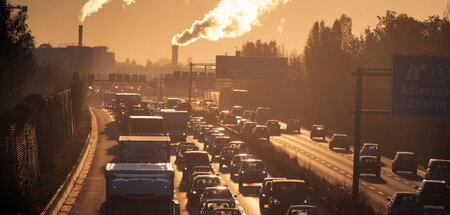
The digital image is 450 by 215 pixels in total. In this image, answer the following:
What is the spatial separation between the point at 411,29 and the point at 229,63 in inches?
997

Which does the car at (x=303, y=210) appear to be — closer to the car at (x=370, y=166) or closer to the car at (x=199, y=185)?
the car at (x=199, y=185)

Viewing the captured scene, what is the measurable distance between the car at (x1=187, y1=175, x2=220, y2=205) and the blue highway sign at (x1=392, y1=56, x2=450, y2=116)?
9.17 metres

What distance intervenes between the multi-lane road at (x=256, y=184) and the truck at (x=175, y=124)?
531 centimetres

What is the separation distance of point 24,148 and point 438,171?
23211 mm

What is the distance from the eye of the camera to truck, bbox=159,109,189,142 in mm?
78438

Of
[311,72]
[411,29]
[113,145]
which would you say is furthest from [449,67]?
[311,72]

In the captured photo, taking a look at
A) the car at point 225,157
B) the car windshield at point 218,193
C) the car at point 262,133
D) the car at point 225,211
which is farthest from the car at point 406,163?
the car at point 225,211

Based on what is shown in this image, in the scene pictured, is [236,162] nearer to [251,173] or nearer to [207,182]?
[251,173]

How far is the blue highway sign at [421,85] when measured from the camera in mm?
39844

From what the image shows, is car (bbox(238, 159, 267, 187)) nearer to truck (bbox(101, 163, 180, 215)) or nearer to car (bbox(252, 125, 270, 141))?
truck (bbox(101, 163, 180, 215))

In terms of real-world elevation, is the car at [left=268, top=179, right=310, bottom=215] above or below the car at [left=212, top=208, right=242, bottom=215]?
below

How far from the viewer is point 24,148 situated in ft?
135

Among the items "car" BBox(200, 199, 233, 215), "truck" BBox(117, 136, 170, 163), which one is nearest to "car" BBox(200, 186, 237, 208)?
"car" BBox(200, 199, 233, 215)

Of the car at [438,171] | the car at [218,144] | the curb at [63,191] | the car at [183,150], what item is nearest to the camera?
the curb at [63,191]
